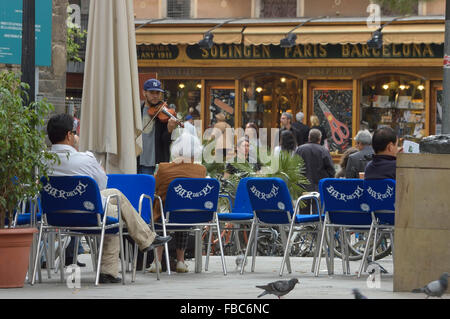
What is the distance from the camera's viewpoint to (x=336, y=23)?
85.0 feet

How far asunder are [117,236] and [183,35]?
59.3 ft

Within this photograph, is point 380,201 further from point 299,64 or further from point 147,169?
point 299,64

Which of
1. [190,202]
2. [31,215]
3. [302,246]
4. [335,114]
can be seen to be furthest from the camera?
[335,114]

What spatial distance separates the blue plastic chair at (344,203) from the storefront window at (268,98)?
1671 centimetres

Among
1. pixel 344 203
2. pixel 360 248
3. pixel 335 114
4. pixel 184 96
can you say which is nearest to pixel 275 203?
pixel 344 203

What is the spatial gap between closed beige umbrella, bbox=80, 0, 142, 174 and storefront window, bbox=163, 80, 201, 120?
54.0 feet

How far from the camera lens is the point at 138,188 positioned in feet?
33.9

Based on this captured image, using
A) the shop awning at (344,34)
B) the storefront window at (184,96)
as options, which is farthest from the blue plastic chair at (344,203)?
the storefront window at (184,96)

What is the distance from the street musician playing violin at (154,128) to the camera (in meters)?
12.2

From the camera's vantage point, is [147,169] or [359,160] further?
[359,160]

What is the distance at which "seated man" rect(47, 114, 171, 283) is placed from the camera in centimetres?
934

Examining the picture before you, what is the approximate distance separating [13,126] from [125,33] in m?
3.15

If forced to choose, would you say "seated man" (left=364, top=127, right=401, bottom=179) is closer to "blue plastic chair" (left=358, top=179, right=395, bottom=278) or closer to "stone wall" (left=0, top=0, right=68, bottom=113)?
"blue plastic chair" (left=358, top=179, right=395, bottom=278)
